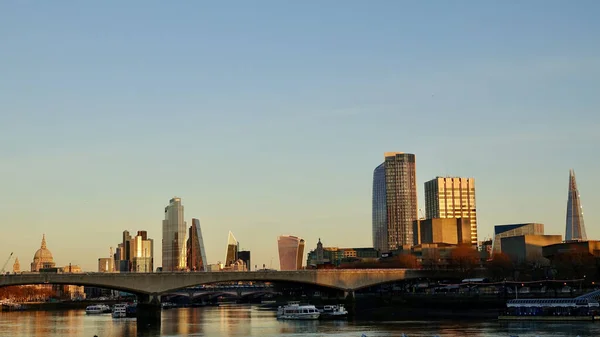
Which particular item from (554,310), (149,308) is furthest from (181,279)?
(554,310)

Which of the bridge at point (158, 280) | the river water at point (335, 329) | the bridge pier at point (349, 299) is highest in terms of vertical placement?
the bridge at point (158, 280)

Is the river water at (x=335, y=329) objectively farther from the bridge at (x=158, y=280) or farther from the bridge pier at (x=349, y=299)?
the bridge pier at (x=349, y=299)

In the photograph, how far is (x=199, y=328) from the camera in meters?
134

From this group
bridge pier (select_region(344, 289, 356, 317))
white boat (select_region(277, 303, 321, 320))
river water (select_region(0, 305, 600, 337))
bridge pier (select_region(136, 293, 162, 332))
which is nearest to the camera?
river water (select_region(0, 305, 600, 337))

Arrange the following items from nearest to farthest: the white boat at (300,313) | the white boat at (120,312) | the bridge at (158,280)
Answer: the white boat at (300,313), the bridge at (158,280), the white boat at (120,312)

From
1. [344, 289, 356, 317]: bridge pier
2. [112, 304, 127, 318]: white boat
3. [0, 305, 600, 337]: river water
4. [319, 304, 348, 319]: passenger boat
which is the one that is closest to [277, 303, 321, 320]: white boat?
[319, 304, 348, 319]: passenger boat

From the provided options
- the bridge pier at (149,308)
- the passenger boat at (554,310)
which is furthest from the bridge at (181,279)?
the passenger boat at (554,310)

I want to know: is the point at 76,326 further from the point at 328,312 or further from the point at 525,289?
the point at 525,289

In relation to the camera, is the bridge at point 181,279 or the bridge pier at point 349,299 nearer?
the bridge at point 181,279

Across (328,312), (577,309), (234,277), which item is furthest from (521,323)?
(234,277)

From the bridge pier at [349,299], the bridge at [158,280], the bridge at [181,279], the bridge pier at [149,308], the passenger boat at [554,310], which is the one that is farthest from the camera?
the bridge pier at [349,299]

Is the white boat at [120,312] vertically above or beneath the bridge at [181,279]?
beneath

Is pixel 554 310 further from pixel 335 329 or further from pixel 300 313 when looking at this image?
pixel 300 313

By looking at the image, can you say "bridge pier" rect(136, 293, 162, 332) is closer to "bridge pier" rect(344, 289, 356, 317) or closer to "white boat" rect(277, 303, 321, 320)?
"white boat" rect(277, 303, 321, 320)
